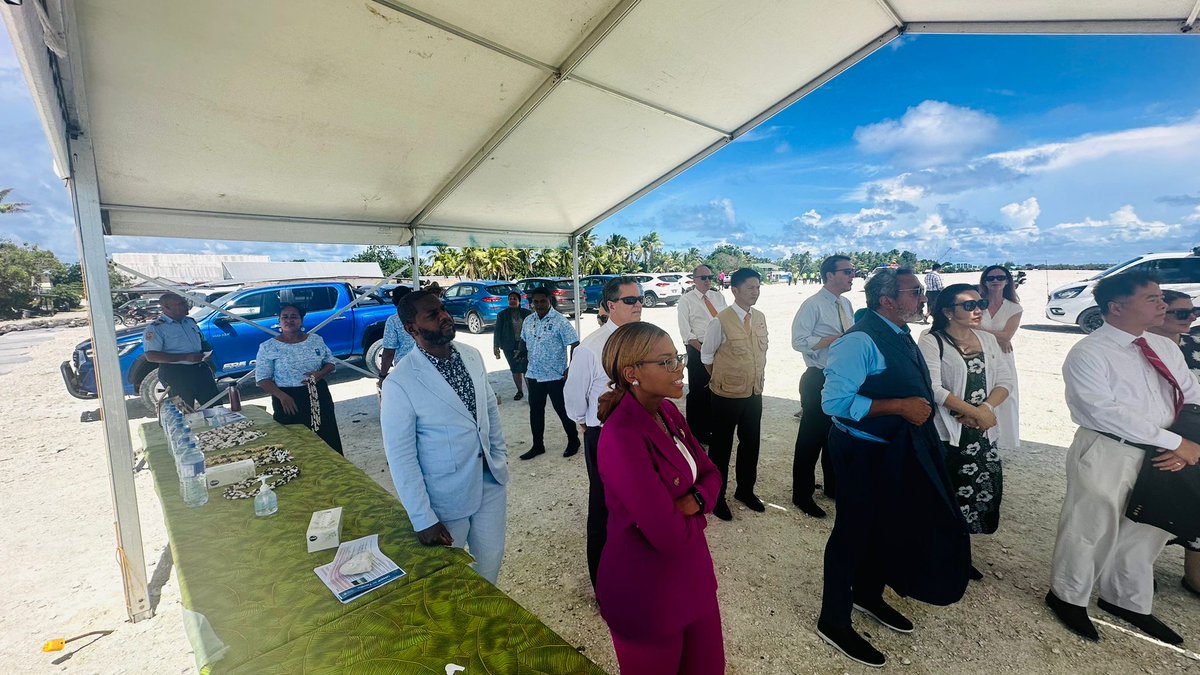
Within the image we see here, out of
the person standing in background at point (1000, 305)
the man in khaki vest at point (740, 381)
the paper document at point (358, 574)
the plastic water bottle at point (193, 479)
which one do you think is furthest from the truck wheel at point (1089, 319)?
the plastic water bottle at point (193, 479)

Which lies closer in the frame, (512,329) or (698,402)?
(698,402)

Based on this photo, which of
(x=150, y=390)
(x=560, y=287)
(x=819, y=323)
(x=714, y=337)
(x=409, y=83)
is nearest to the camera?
(x=409, y=83)

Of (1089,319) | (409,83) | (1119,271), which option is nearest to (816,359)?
(409,83)

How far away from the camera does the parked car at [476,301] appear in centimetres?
1522

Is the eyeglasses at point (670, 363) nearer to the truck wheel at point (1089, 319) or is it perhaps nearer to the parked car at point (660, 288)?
the truck wheel at point (1089, 319)

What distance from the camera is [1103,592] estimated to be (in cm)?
237

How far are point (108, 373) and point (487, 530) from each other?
2.23 meters

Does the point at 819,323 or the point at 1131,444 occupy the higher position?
the point at 819,323

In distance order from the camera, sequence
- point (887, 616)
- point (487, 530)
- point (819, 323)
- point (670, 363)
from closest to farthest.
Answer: point (670, 363)
point (487, 530)
point (887, 616)
point (819, 323)

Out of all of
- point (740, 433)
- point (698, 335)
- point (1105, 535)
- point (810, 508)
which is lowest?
point (810, 508)

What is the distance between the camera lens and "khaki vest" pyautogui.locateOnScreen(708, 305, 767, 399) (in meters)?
3.33

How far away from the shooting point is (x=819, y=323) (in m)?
3.75

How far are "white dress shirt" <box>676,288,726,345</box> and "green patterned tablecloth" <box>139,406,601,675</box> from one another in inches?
144

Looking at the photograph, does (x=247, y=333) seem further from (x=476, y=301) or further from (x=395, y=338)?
(x=476, y=301)
